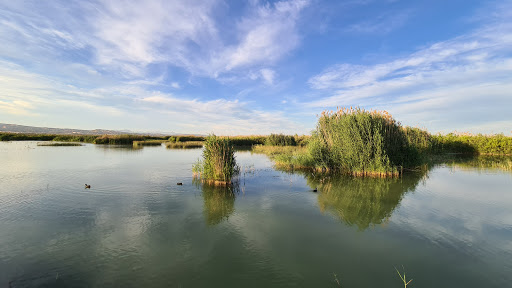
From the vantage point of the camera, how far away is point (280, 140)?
30375mm

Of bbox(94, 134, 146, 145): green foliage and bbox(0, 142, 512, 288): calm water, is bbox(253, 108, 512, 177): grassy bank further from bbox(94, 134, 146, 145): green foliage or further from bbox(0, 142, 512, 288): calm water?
bbox(94, 134, 146, 145): green foliage

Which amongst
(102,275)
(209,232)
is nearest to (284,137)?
(209,232)

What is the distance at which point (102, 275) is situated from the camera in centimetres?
364

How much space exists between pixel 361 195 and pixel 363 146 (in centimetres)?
466

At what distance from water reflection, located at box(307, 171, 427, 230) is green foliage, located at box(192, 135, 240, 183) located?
3.74 meters

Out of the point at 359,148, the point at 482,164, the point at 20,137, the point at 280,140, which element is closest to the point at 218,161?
the point at 359,148

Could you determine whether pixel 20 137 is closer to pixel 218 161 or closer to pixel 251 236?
pixel 218 161

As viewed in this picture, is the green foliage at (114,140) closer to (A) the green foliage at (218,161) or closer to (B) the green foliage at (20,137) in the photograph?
(B) the green foliage at (20,137)

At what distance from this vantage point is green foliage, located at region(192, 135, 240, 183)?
34.4 ft

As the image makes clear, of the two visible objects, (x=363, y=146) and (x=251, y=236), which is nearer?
(x=251, y=236)

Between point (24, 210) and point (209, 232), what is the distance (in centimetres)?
549

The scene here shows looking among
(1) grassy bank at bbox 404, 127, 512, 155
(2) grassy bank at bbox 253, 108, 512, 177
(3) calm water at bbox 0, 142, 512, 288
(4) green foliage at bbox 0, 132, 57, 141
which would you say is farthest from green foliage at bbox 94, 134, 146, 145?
(1) grassy bank at bbox 404, 127, 512, 155

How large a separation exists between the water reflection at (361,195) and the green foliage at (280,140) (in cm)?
1729

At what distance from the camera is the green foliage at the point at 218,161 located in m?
10.5
